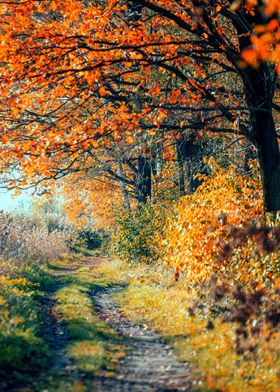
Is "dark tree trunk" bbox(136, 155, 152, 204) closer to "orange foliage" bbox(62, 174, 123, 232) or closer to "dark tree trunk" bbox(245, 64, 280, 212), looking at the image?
"orange foliage" bbox(62, 174, 123, 232)

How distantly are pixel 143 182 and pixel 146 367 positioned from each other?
71.5 ft

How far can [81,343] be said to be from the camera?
30.9ft

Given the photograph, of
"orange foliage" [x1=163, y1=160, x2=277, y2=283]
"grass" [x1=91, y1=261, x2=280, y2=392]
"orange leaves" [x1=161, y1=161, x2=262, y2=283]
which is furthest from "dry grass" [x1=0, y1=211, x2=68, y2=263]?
"orange foliage" [x1=163, y1=160, x2=277, y2=283]

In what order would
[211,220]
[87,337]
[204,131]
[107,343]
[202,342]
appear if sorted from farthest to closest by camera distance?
1. [204,131]
2. [211,220]
3. [87,337]
4. [107,343]
5. [202,342]

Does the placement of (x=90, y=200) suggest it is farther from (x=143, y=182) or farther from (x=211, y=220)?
(x=211, y=220)

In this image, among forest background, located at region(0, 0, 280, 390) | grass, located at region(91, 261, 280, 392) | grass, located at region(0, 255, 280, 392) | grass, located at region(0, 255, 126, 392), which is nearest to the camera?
grass, located at region(0, 255, 126, 392)

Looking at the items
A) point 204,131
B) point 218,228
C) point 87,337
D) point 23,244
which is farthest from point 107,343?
point 23,244

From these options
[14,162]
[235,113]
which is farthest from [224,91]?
[14,162]

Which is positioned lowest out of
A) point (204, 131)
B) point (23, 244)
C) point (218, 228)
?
point (23, 244)

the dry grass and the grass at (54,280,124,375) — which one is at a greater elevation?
the dry grass

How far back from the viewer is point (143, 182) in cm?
2992

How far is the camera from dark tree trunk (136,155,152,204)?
94.5 feet

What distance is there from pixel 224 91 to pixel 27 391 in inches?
381

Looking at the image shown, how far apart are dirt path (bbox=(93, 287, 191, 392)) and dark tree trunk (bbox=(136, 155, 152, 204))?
678 inches
